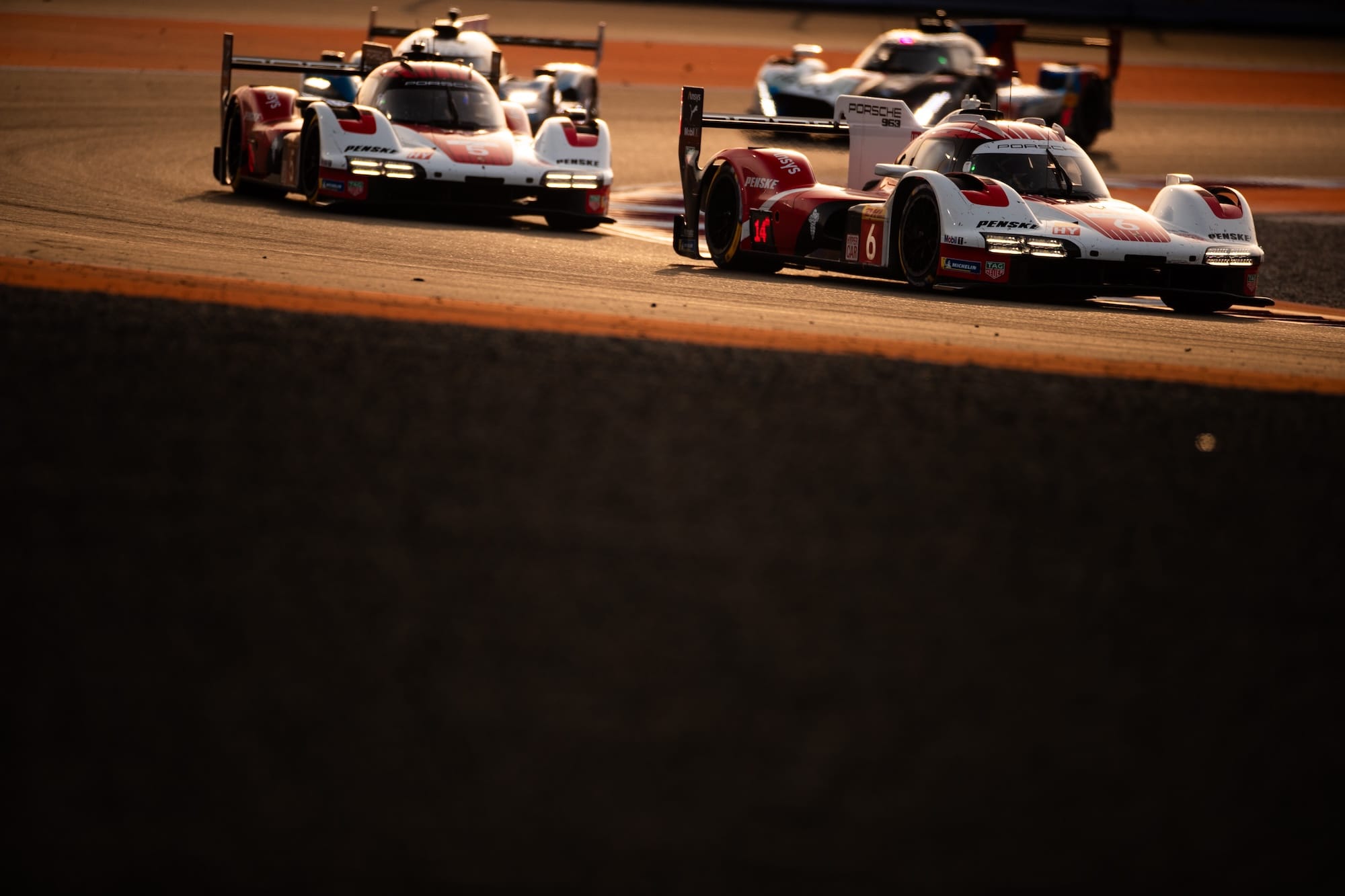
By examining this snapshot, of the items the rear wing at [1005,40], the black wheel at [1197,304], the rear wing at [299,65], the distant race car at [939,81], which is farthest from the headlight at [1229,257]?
the rear wing at [1005,40]

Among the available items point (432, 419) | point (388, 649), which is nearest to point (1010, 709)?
point (388, 649)

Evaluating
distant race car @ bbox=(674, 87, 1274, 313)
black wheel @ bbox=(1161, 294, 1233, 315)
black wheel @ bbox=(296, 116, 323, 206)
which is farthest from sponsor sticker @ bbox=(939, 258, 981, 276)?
black wheel @ bbox=(296, 116, 323, 206)

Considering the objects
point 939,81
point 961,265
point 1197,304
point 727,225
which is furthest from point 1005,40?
point 961,265

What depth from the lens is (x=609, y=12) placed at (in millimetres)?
37594

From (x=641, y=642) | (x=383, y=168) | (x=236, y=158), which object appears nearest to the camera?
(x=641, y=642)

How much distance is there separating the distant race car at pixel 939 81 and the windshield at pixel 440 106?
7273mm

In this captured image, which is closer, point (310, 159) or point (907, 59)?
point (310, 159)

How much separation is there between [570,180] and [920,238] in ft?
13.2

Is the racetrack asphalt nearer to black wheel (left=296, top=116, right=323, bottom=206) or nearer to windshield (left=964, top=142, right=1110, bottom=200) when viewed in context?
windshield (left=964, top=142, right=1110, bottom=200)

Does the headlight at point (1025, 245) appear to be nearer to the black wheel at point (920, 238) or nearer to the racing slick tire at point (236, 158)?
the black wheel at point (920, 238)

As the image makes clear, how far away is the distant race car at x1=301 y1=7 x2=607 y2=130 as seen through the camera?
18.3 meters

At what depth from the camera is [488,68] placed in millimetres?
19219

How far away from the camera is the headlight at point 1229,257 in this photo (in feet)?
35.9

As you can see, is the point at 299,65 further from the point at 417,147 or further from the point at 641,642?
the point at 641,642
